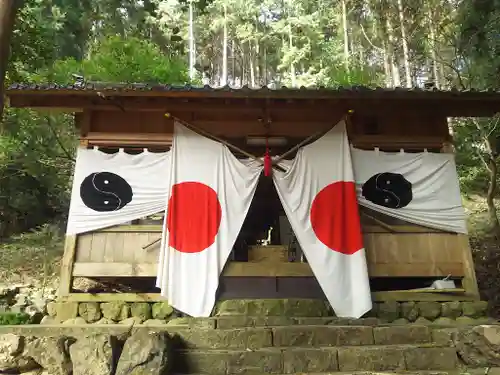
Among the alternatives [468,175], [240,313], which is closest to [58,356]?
[240,313]

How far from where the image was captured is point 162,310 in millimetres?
6137

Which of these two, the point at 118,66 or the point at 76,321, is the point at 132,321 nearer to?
the point at 76,321

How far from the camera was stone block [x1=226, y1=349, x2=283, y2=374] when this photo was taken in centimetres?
475

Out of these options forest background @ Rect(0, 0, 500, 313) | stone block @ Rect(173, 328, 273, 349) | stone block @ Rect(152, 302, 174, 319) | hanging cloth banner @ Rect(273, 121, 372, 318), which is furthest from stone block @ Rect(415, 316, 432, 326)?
stone block @ Rect(152, 302, 174, 319)

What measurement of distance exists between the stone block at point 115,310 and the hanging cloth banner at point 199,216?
66 centimetres

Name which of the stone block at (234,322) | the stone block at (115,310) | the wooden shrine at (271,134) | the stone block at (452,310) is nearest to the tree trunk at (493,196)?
the wooden shrine at (271,134)

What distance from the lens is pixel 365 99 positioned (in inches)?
260

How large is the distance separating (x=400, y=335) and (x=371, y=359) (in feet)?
2.39

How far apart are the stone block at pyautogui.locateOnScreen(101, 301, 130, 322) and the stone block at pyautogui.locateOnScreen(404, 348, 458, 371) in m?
3.93

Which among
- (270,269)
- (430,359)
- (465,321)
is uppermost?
(270,269)

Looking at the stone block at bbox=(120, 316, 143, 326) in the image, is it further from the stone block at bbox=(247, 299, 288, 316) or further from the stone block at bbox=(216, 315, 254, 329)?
the stone block at bbox=(247, 299, 288, 316)

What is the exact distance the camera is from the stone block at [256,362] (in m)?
4.75

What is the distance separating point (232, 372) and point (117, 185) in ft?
11.5

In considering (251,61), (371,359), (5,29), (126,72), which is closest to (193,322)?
(371,359)
